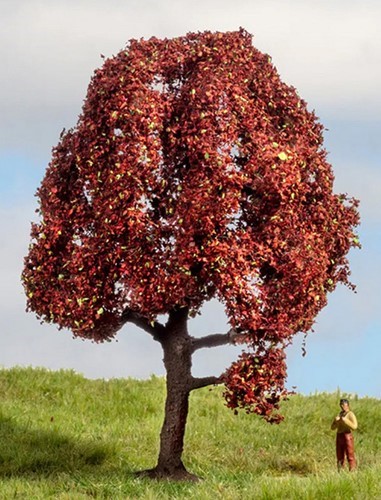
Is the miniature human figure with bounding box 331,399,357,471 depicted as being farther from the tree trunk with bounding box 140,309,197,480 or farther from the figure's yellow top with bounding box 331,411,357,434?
the tree trunk with bounding box 140,309,197,480

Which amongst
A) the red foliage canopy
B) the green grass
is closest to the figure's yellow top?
the green grass

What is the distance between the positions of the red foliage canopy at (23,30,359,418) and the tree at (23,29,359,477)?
0.02 meters

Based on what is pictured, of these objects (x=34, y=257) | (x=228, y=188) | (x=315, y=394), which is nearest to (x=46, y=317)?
(x=34, y=257)

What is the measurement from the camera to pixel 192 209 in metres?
15.7

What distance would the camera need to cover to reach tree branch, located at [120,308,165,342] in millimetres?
17750

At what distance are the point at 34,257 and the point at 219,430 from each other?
757cm

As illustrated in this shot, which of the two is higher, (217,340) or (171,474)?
(217,340)

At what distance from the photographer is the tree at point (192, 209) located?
16016mm

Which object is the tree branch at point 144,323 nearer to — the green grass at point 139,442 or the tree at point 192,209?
the tree at point 192,209

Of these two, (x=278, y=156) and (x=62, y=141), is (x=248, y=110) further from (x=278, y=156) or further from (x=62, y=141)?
(x=62, y=141)

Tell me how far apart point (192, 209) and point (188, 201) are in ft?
0.68

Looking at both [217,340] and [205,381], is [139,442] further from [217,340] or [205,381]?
[217,340]

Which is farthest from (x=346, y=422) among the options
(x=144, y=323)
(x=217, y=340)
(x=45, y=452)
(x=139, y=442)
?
(x=45, y=452)

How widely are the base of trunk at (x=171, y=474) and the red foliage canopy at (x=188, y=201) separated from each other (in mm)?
2750
